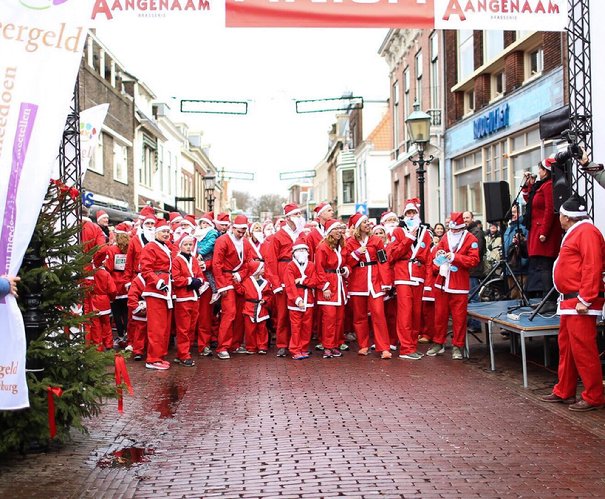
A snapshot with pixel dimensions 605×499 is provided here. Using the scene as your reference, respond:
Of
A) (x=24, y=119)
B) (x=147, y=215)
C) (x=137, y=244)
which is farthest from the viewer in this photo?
(x=147, y=215)

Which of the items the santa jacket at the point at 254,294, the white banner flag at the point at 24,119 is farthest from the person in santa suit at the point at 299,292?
the white banner flag at the point at 24,119

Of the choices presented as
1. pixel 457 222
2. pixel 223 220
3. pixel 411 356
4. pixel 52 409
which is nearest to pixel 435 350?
pixel 411 356

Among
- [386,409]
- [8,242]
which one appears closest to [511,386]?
[386,409]

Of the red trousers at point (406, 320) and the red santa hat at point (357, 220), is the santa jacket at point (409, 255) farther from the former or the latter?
the red santa hat at point (357, 220)

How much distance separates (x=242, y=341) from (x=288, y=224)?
2.08m

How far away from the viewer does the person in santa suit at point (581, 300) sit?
7.43m

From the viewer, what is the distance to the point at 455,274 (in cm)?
1055

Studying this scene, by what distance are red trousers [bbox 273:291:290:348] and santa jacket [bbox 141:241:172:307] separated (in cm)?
200

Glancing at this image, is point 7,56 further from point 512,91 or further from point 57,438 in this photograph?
point 512,91

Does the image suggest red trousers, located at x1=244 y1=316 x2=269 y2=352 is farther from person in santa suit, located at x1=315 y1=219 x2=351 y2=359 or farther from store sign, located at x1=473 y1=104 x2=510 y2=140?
store sign, located at x1=473 y1=104 x2=510 y2=140

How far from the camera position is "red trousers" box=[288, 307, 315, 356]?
11117 mm

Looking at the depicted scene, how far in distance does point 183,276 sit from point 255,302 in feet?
4.69

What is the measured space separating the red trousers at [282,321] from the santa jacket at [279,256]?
0.20m

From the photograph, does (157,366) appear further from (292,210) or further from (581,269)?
(581,269)
